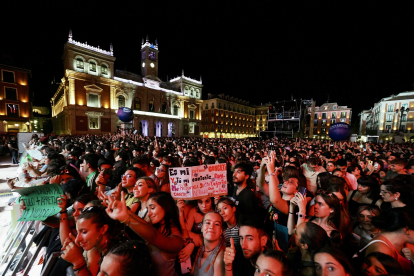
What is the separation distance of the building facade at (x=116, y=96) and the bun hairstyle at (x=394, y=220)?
28.0 meters

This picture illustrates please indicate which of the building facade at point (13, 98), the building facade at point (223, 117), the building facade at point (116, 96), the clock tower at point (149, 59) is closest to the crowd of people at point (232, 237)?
the building facade at point (116, 96)

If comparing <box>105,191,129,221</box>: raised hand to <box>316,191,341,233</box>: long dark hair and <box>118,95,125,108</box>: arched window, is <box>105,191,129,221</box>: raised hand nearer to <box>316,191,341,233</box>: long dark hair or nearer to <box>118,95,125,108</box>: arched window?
<box>316,191,341,233</box>: long dark hair

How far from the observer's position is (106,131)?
32688mm

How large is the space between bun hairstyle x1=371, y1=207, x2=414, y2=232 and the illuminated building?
124ft

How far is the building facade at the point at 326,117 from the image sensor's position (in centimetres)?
5347

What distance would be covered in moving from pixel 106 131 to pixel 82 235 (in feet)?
117

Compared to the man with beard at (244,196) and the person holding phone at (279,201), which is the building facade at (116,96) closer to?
the man with beard at (244,196)

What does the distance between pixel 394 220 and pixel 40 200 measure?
4.11 metres

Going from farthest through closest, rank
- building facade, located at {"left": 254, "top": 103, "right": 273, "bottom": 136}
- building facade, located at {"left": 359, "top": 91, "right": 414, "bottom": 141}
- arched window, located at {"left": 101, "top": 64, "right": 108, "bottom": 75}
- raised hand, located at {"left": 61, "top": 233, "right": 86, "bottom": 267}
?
1. building facade, located at {"left": 254, "top": 103, "right": 273, "bottom": 136}
2. building facade, located at {"left": 359, "top": 91, "right": 414, "bottom": 141}
3. arched window, located at {"left": 101, "top": 64, "right": 108, "bottom": 75}
4. raised hand, located at {"left": 61, "top": 233, "right": 86, "bottom": 267}

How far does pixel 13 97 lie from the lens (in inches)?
1040

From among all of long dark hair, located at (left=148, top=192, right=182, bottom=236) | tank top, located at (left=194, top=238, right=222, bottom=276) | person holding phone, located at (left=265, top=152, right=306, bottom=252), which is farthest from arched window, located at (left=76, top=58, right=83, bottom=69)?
tank top, located at (left=194, top=238, right=222, bottom=276)

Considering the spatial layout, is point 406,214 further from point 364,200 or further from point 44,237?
point 44,237

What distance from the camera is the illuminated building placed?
1000 inches

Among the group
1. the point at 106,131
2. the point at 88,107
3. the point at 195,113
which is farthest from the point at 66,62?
the point at 195,113
